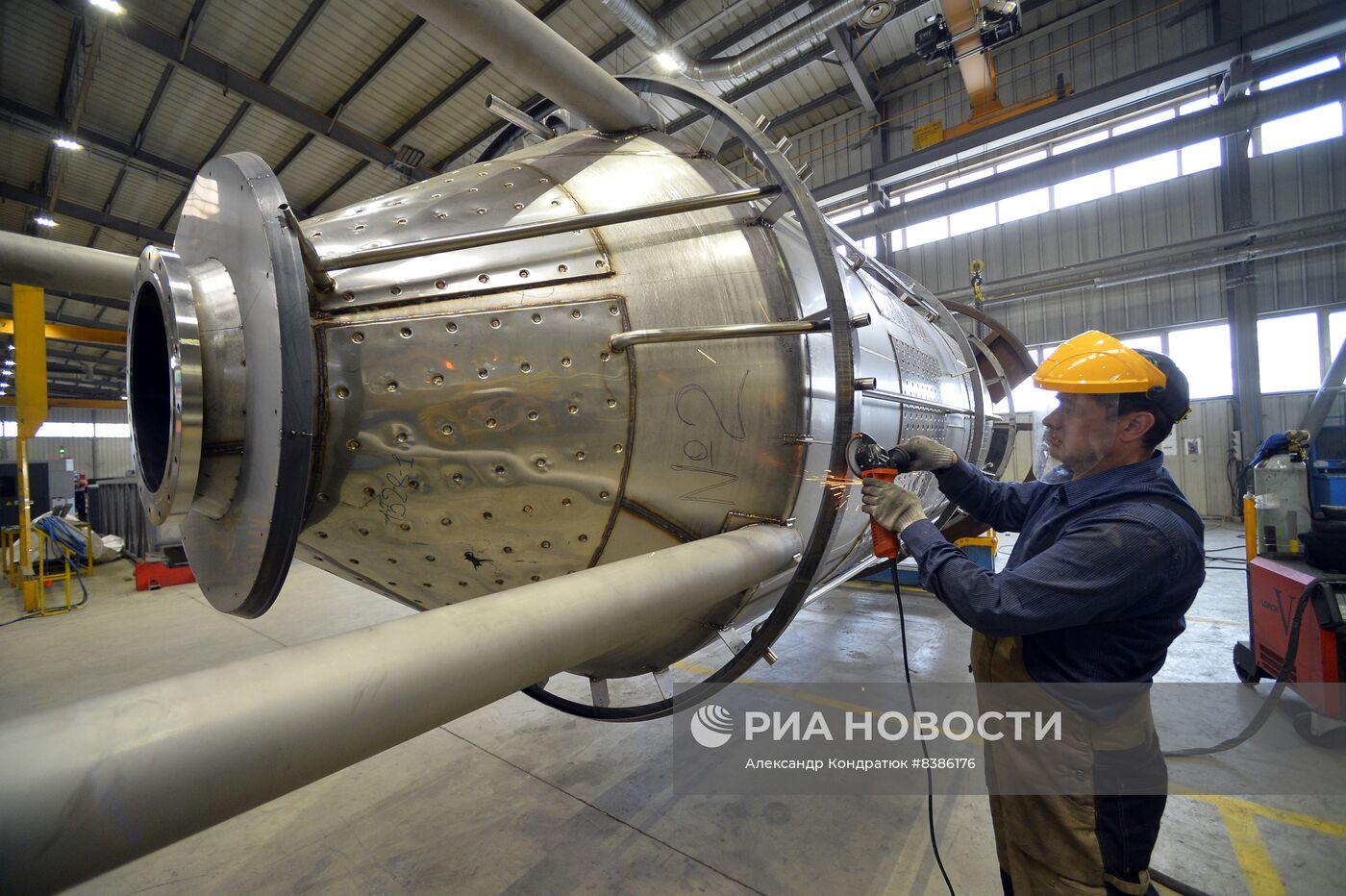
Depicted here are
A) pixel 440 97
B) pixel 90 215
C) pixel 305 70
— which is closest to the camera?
pixel 305 70

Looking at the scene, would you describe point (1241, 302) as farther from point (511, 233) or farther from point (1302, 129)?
point (511, 233)

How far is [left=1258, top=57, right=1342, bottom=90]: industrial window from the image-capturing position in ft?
25.7

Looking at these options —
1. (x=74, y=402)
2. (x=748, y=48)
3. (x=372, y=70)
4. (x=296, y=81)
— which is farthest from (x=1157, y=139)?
(x=74, y=402)

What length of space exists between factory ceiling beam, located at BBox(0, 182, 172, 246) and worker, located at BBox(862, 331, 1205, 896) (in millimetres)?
13866

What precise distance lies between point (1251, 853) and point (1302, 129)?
35.4 ft

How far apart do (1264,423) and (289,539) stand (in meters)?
12.1

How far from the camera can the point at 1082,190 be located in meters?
9.47

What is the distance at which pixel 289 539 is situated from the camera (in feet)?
3.80

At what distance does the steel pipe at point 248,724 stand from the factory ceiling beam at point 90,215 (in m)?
13.6

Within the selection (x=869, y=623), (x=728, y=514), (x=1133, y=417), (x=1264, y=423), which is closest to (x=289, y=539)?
(x=728, y=514)

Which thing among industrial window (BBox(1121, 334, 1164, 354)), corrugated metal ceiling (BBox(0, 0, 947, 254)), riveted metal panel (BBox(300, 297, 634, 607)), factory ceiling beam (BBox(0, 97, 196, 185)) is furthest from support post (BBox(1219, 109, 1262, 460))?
factory ceiling beam (BBox(0, 97, 196, 185))

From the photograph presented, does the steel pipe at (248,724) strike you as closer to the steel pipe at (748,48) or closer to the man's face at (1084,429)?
the man's face at (1084,429)

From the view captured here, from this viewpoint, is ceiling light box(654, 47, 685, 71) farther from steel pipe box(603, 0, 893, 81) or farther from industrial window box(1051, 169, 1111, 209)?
industrial window box(1051, 169, 1111, 209)

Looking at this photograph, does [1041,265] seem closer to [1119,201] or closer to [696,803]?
[1119,201]
